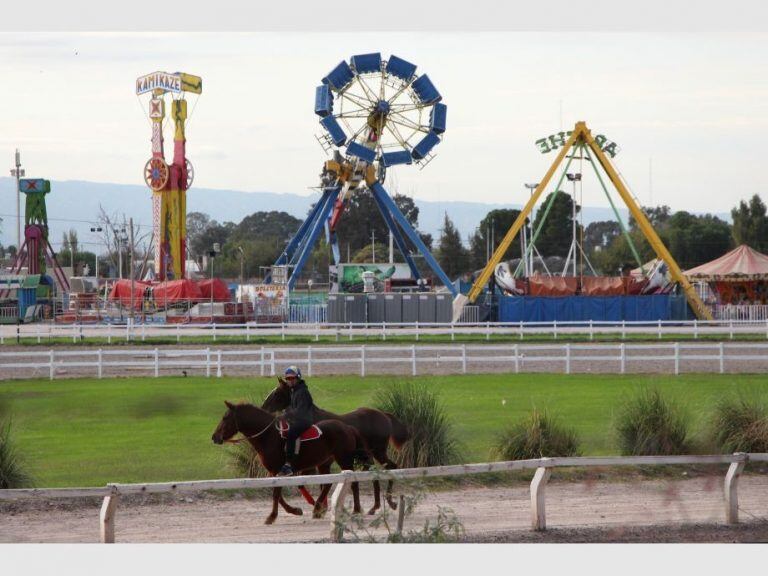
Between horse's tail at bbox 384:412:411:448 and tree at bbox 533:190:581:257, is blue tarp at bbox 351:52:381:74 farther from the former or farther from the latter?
horse's tail at bbox 384:412:411:448

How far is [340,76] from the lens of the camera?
66750mm

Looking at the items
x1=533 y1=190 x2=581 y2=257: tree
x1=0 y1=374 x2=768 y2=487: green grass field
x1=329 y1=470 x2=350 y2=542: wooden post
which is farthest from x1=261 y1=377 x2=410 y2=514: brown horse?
x1=533 y1=190 x2=581 y2=257: tree

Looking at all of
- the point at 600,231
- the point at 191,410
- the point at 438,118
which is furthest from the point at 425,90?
the point at 600,231

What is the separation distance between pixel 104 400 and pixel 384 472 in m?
14.1

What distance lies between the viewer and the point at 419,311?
64.3 m

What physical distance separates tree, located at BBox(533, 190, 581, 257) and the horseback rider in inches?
4138

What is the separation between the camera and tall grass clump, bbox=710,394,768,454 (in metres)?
17.9

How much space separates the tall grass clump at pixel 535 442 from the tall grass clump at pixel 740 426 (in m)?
2.27

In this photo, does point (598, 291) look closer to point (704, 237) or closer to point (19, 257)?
point (704, 237)

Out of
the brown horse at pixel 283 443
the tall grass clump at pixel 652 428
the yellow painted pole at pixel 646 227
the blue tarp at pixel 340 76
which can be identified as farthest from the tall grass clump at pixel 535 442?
the blue tarp at pixel 340 76

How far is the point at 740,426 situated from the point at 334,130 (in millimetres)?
51198

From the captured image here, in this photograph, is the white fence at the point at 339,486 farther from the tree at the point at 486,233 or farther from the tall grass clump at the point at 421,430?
the tree at the point at 486,233

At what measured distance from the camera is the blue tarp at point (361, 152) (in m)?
68.6

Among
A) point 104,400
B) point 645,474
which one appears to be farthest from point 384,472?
point 104,400
